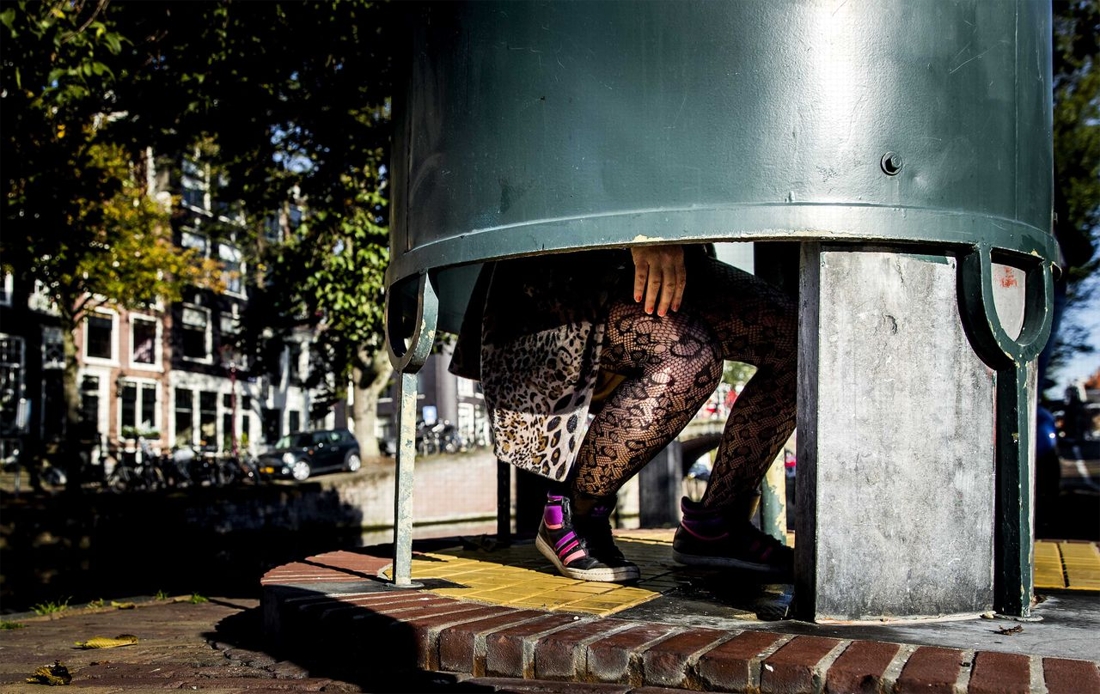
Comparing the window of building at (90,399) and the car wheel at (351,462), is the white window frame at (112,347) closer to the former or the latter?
the window of building at (90,399)

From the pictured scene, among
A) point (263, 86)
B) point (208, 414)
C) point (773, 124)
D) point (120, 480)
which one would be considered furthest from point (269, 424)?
point (773, 124)

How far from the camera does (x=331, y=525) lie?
23203 millimetres

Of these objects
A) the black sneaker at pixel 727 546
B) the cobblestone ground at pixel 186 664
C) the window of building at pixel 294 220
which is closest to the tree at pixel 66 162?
the window of building at pixel 294 220

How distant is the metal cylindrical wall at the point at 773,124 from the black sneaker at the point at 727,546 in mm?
1175

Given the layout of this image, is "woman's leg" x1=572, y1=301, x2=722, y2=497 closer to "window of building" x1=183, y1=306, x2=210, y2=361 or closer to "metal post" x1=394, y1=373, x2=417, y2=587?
"metal post" x1=394, y1=373, x2=417, y2=587

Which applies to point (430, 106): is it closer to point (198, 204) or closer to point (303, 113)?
point (303, 113)

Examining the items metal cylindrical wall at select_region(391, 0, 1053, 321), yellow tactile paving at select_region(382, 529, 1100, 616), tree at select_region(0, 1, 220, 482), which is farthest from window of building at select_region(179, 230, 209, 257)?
metal cylindrical wall at select_region(391, 0, 1053, 321)

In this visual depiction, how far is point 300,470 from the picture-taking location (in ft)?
95.1

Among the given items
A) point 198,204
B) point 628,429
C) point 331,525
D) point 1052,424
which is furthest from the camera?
point 198,204

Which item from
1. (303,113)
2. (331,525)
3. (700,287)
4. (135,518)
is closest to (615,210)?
(700,287)

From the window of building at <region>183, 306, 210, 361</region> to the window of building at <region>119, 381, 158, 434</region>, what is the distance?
92.6 inches

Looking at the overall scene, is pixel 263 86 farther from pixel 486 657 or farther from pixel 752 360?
pixel 486 657

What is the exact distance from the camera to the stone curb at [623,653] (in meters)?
1.96

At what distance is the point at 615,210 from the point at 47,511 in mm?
15218
